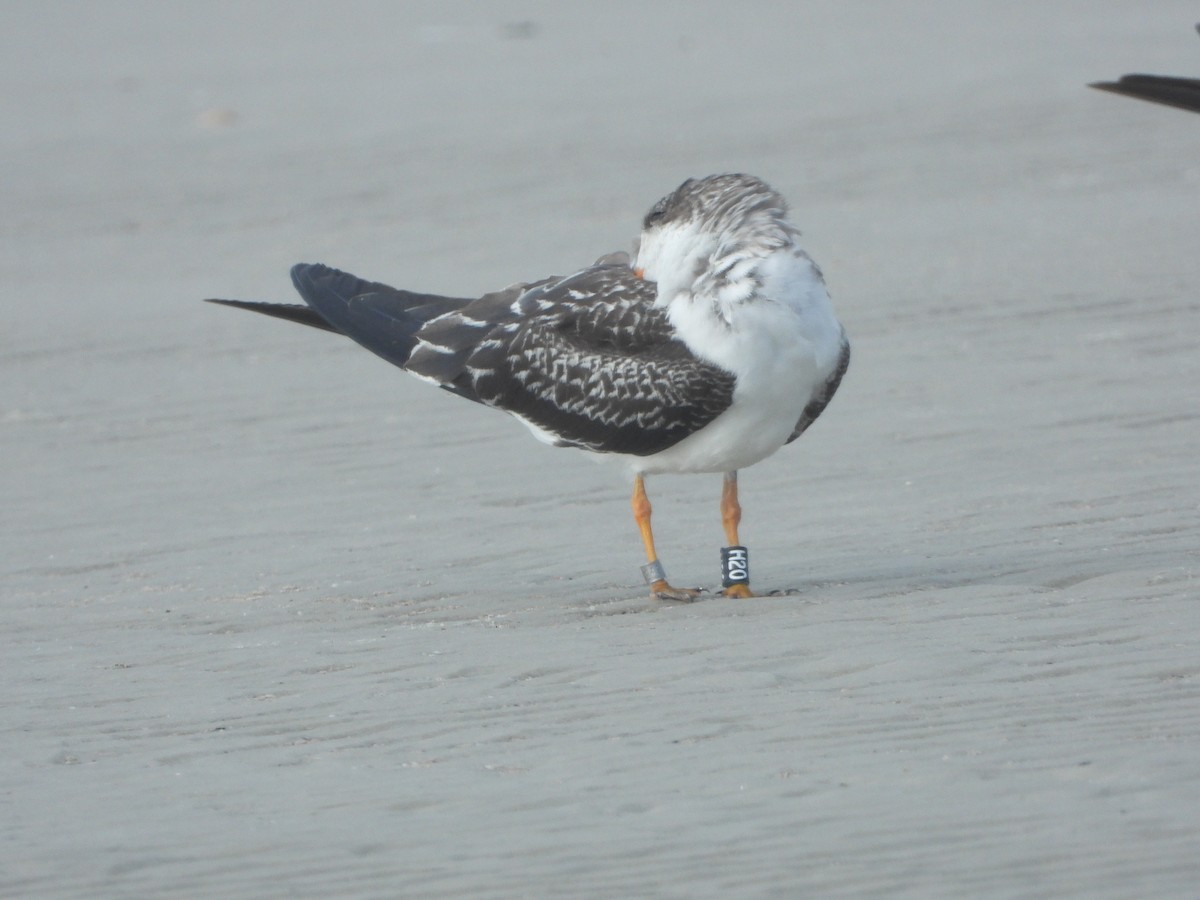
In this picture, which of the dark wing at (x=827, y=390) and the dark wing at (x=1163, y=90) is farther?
the dark wing at (x=827, y=390)

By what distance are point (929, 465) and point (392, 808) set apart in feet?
13.8

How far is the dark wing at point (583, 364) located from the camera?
6.86 metres

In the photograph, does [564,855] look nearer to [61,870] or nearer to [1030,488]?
[61,870]

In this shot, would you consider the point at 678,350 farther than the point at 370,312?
No

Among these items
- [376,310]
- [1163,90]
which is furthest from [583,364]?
[1163,90]

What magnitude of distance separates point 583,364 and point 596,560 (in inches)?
33.4

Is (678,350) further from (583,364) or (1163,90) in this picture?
(1163,90)

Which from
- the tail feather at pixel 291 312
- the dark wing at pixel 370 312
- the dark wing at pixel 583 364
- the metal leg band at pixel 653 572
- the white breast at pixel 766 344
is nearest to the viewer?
the white breast at pixel 766 344

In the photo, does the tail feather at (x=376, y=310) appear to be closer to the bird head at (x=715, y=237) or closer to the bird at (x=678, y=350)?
the bird at (x=678, y=350)

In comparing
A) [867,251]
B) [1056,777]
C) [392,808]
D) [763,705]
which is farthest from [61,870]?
[867,251]

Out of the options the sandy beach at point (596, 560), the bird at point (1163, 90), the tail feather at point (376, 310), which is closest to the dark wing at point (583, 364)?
the tail feather at point (376, 310)

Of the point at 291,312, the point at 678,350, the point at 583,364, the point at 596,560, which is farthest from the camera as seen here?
the point at 291,312

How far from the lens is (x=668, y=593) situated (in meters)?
6.91

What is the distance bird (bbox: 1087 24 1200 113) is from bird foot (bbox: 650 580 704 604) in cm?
248
